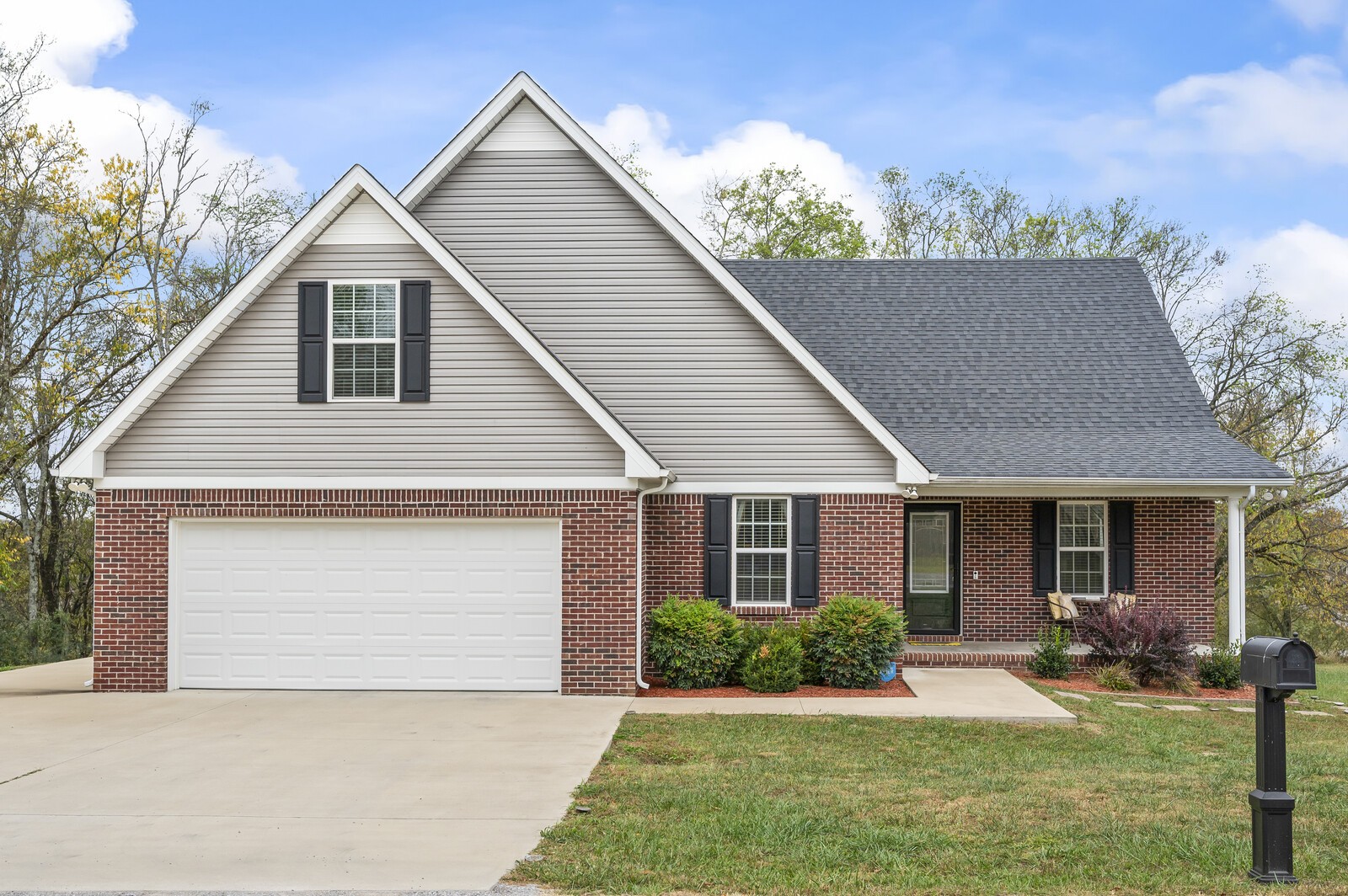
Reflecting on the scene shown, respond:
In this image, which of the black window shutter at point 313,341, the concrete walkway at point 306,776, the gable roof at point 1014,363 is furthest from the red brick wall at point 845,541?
the black window shutter at point 313,341

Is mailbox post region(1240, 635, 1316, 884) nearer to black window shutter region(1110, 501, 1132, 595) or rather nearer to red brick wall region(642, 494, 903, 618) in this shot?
red brick wall region(642, 494, 903, 618)

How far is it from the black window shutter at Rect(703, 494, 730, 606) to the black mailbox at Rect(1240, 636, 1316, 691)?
905 cm

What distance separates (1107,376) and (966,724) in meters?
8.50

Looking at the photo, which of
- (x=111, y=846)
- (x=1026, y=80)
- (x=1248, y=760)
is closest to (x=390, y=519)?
(x=111, y=846)

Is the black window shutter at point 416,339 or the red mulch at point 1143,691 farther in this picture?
the red mulch at point 1143,691

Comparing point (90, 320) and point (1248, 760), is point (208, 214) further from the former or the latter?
point (1248, 760)

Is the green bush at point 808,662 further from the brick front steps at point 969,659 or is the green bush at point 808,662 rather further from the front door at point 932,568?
the front door at point 932,568

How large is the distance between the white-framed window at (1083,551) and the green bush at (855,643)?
4.20 m

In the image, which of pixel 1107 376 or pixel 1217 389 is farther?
pixel 1217 389

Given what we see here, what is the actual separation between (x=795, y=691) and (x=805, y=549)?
198cm

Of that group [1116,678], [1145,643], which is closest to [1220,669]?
[1145,643]

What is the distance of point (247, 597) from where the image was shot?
13.8 m

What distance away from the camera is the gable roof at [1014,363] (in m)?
16.3

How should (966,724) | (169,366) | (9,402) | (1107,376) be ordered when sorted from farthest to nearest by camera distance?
(9,402) < (1107,376) < (169,366) < (966,724)
